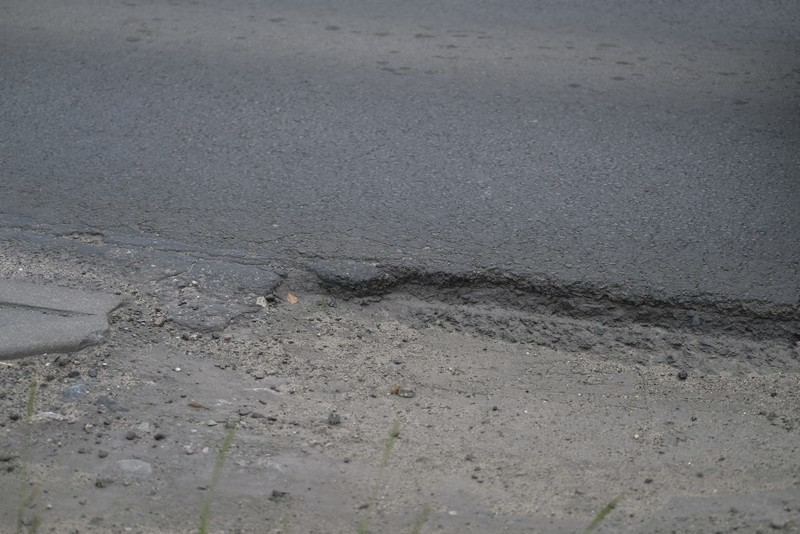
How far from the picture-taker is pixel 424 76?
17.6 ft

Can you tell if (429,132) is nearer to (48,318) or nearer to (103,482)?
(48,318)

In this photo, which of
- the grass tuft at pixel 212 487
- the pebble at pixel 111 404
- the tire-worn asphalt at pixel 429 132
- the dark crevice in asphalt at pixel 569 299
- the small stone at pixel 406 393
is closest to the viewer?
the grass tuft at pixel 212 487

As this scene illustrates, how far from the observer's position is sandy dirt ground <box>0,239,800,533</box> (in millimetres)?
2518

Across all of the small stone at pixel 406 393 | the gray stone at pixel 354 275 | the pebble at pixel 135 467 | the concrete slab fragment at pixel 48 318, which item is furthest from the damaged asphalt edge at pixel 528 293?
the pebble at pixel 135 467

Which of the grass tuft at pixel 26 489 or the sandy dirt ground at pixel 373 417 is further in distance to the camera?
the sandy dirt ground at pixel 373 417

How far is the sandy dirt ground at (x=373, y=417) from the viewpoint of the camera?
8.26 feet

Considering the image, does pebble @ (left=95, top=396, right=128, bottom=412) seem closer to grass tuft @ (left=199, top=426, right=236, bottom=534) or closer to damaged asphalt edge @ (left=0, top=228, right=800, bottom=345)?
grass tuft @ (left=199, top=426, right=236, bottom=534)

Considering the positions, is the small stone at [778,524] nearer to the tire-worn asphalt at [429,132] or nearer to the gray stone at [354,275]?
the tire-worn asphalt at [429,132]

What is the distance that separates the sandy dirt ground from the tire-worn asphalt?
12.8 inches

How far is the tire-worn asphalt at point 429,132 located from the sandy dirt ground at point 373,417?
1.06 feet

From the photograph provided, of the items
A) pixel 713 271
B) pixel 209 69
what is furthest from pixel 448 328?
pixel 209 69

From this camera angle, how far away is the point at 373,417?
2932 millimetres

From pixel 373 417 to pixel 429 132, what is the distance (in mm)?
2125

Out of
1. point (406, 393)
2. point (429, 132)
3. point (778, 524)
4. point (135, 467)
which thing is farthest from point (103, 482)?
point (429, 132)
